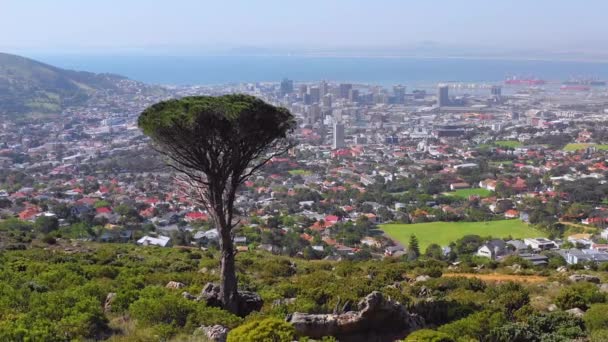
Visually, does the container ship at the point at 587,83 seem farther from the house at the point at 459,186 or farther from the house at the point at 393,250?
the house at the point at 393,250

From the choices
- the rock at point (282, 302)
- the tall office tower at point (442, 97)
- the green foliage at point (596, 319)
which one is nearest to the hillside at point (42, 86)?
the tall office tower at point (442, 97)

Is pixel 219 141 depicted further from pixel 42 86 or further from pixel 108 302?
pixel 42 86

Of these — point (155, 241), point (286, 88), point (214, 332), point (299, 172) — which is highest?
point (214, 332)

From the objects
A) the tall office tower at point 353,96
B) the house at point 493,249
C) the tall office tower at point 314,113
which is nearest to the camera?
the house at point 493,249

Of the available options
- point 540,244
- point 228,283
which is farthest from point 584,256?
point 228,283

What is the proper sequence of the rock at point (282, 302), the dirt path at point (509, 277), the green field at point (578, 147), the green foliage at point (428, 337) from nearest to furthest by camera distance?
the green foliage at point (428, 337), the rock at point (282, 302), the dirt path at point (509, 277), the green field at point (578, 147)

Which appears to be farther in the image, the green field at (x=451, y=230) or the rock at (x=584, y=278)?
the green field at (x=451, y=230)

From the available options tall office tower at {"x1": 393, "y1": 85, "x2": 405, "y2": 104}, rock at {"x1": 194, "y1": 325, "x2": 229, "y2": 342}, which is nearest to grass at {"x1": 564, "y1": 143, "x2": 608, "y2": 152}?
tall office tower at {"x1": 393, "y1": 85, "x2": 405, "y2": 104}
